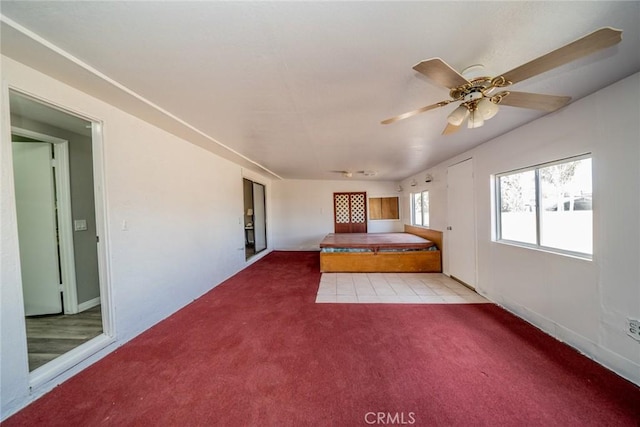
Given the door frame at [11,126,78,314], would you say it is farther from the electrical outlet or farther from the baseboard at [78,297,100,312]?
the electrical outlet

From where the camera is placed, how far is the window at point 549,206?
1.91 meters

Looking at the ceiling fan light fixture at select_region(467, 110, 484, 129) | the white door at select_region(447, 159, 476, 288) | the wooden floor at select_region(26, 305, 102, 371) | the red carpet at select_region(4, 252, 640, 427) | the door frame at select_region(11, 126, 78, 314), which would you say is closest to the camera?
the red carpet at select_region(4, 252, 640, 427)

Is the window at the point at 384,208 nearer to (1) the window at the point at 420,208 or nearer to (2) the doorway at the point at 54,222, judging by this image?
(1) the window at the point at 420,208

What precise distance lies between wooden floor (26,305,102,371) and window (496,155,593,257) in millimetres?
4612

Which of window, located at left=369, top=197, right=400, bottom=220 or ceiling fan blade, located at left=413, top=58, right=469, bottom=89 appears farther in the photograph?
window, located at left=369, top=197, right=400, bottom=220

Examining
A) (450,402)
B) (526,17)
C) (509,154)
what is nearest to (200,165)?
(526,17)

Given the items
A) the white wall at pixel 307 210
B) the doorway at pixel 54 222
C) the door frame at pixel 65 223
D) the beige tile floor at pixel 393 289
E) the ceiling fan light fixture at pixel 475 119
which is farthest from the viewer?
the white wall at pixel 307 210

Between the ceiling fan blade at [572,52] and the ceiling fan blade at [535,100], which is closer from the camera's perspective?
the ceiling fan blade at [572,52]

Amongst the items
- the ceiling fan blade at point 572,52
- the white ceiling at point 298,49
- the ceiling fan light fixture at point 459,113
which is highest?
the white ceiling at point 298,49

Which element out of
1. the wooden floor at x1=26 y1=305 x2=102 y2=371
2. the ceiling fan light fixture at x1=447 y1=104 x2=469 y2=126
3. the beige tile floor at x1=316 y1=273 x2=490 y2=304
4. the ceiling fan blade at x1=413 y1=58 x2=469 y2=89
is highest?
the ceiling fan blade at x1=413 y1=58 x2=469 y2=89

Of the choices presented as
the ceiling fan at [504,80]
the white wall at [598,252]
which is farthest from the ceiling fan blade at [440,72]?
the white wall at [598,252]

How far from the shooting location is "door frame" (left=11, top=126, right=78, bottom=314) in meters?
2.53

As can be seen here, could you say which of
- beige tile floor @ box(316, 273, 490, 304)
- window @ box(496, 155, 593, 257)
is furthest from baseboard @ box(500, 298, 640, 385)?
window @ box(496, 155, 593, 257)

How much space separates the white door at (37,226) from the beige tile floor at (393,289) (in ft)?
10.6
